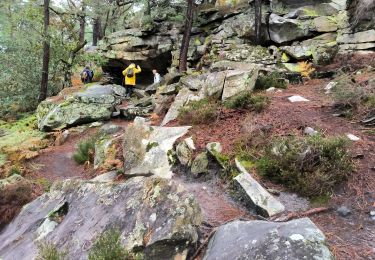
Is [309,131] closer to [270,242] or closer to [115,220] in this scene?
[270,242]

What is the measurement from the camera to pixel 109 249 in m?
3.67

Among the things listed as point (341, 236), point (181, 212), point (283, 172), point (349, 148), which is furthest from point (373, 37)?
point (181, 212)

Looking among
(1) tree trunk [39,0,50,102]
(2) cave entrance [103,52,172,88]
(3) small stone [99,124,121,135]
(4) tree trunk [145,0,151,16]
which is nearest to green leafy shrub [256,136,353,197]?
(3) small stone [99,124,121,135]

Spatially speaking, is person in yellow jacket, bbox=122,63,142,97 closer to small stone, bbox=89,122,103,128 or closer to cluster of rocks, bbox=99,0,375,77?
cluster of rocks, bbox=99,0,375,77

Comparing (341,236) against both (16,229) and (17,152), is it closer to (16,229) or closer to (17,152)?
(16,229)

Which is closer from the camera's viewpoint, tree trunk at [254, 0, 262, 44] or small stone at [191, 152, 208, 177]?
small stone at [191, 152, 208, 177]

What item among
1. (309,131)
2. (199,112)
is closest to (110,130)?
(199,112)

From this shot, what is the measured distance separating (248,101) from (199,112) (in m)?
1.18

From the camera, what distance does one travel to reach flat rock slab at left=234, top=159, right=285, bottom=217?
477cm

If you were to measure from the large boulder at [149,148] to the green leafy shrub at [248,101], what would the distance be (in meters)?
1.27

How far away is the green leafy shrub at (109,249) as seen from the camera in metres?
3.60

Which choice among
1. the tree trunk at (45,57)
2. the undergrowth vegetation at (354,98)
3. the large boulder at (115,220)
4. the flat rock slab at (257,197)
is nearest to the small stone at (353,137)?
the undergrowth vegetation at (354,98)

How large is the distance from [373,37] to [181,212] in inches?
472

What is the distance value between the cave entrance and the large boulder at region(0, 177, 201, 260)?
1397 centimetres
